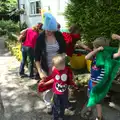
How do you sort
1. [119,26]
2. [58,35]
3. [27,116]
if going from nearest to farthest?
[58,35]
[27,116]
[119,26]

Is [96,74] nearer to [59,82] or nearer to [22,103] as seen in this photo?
[59,82]

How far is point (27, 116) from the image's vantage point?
4.68 m

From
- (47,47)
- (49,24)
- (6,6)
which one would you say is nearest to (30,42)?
(47,47)

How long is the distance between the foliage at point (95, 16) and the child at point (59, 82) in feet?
9.30

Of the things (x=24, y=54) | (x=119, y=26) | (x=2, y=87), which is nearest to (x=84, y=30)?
(x=119, y=26)

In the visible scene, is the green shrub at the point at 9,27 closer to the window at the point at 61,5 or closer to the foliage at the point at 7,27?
the foliage at the point at 7,27

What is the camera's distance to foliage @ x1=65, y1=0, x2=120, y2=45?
6.51 meters

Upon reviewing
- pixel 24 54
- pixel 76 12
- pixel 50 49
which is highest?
pixel 76 12

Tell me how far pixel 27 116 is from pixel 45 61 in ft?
3.42

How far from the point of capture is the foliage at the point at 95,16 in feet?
21.4

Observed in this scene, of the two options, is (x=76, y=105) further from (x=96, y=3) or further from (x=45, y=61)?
(x=96, y=3)

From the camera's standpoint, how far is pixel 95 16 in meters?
6.98

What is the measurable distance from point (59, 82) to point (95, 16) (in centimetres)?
342

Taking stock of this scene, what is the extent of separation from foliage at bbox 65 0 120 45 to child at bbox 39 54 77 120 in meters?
2.83
